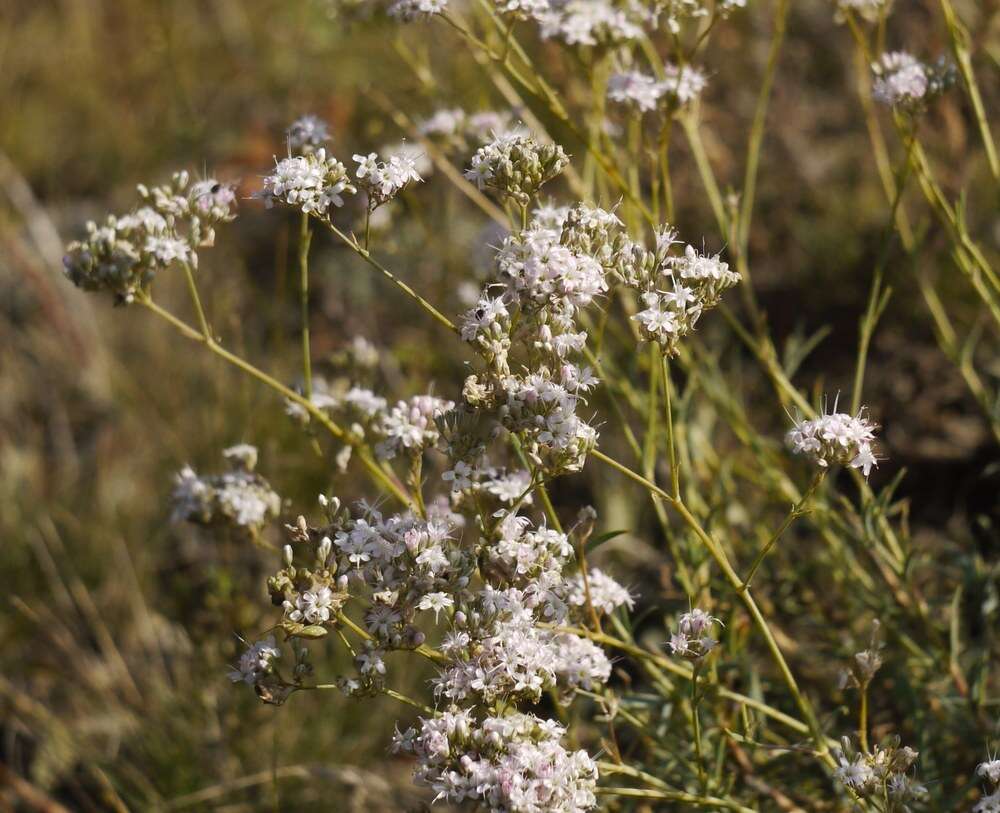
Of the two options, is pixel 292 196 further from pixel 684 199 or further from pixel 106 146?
pixel 106 146

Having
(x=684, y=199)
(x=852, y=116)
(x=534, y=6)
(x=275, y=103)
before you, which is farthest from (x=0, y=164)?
(x=534, y=6)

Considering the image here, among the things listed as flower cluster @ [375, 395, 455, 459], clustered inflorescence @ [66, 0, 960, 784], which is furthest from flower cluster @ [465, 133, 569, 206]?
flower cluster @ [375, 395, 455, 459]

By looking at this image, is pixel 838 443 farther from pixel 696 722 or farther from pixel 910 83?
pixel 910 83

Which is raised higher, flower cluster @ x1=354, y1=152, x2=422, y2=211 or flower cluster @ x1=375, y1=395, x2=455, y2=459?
flower cluster @ x1=354, y1=152, x2=422, y2=211

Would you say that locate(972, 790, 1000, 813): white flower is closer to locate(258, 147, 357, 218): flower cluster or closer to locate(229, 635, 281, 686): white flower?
locate(229, 635, 281, 686): white flower

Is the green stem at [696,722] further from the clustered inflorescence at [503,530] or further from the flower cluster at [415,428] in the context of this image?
the flower cluster at [415,428]

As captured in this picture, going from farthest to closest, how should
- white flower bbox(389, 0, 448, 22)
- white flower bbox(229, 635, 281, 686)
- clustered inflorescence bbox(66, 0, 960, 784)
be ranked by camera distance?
1. white flower bbox(389, 0, 448, 22)
2. white flower bbox(229, 635, 281, 686)
3. clustered inflorescence bbox(66, 0, 960, 784)
